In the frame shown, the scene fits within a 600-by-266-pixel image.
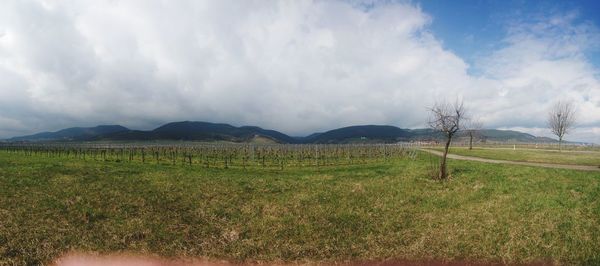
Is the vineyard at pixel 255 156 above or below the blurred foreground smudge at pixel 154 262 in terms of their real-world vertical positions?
above

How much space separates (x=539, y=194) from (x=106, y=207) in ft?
74.2

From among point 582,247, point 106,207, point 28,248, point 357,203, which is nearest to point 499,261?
point 582,247

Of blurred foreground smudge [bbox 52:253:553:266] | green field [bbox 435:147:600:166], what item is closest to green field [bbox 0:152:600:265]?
blurred foreground smudge [bbox 52:253:553:266]

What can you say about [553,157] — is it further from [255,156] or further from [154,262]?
[255,156]

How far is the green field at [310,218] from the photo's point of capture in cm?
1325

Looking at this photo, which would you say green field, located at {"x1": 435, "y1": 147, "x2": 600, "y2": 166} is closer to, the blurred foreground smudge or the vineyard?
the vineyard

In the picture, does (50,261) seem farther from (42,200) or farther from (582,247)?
(582,247)

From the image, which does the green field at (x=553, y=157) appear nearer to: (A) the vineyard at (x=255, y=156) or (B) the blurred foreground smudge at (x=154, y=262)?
(A) the vineyard at (x=255, y=156)

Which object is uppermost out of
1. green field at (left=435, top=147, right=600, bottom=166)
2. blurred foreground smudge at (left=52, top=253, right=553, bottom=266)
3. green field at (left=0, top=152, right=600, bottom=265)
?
green field at (left=435, top=147, right=600, bottom=166)

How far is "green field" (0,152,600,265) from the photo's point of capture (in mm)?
13250

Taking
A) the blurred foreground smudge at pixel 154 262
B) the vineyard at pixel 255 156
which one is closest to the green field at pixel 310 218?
the blurred foreground smudge at pixel 154 262

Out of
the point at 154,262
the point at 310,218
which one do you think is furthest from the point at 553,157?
the point at 154,262

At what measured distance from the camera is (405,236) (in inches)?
592

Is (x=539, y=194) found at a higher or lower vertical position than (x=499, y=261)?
higher
